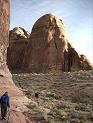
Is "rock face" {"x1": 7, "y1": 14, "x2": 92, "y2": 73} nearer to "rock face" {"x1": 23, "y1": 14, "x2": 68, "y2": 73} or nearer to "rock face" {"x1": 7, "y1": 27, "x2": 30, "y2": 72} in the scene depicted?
"rock face" {"x1": 23, "y1": 14, "x2": 68, "y2": 73}

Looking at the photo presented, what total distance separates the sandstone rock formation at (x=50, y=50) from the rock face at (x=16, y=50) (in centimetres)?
453

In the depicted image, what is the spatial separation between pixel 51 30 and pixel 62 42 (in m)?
3.28

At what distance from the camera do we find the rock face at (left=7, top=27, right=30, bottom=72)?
7044 cm

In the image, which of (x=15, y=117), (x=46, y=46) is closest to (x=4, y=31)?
(x=15, y=117)

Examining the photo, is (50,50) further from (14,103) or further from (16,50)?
(14,103)

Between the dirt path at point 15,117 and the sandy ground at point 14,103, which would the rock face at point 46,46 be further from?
the dirt path at point 15,117

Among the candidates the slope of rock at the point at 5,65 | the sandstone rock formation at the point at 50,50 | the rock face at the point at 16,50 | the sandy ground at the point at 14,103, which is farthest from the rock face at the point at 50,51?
the sandy ground at the point at 14,103

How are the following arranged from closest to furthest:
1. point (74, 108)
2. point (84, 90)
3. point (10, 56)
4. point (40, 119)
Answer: point (40, 119)
point (74, 108)
point (84, 90)
point (10, 56)

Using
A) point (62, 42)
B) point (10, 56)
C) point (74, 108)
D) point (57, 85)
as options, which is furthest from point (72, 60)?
point (74, 108)

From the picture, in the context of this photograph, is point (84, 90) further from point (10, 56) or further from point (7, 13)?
point (10, 56)

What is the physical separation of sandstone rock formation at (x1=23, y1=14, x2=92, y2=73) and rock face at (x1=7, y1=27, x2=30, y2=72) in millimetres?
4528

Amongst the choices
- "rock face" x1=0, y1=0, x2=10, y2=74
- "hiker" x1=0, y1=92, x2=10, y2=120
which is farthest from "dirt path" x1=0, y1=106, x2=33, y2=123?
"rock face" x1=0, y1=0, x2=10, y2=74

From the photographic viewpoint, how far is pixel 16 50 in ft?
239

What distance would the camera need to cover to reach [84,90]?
33531 mm
